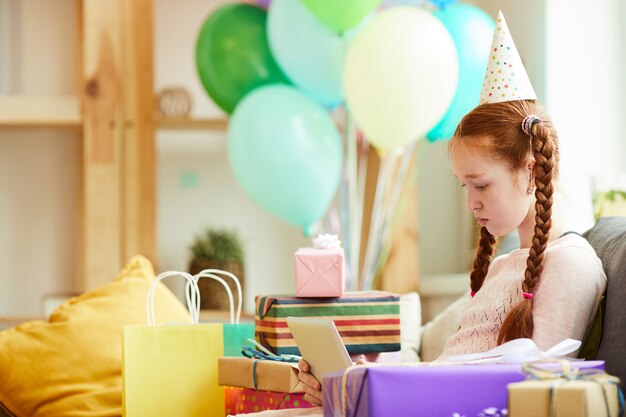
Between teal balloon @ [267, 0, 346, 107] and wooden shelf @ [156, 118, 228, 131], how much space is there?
3.15 ft

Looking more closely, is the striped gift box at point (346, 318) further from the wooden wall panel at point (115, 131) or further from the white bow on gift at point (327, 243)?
the wooden wall panel at point (115, 131)

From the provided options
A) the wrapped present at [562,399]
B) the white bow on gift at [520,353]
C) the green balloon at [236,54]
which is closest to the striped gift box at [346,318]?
the white bow on gift at [520,353]

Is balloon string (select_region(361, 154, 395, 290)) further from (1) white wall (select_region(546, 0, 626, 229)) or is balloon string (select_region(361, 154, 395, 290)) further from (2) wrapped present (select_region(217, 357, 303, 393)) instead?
(2) wrapped present (select_region(217, 357, 303, 393))

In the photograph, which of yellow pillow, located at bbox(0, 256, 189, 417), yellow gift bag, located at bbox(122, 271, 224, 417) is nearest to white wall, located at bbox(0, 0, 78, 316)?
yellow pillow, located at bbox(0, 256, 189, 417)

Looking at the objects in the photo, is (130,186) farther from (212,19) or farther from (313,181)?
(313,181)

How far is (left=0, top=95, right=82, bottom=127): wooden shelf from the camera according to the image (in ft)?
12.1

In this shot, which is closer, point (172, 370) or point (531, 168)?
point (531, 168)

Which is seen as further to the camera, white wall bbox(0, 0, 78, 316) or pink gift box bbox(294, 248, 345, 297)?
white wall bbox(0, 0, 78, 316)

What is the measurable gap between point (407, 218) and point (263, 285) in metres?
0.87

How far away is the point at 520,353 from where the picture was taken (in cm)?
114

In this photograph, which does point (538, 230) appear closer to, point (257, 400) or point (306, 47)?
point (257, 400)

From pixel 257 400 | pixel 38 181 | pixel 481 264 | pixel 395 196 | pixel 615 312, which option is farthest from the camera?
pixel 38 181

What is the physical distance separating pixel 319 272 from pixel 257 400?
9.4 inches

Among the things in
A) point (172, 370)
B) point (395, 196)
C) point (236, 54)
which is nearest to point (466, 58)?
point (236, 54)
